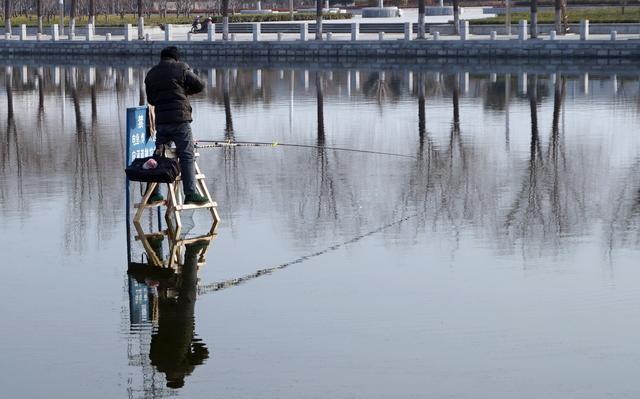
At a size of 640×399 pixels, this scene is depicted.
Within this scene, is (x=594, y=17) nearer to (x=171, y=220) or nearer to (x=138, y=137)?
(x=171, y=220)

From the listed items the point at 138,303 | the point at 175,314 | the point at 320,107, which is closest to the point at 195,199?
the point at 138,303

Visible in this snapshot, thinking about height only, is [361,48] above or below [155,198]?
above

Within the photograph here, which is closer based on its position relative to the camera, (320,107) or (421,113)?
(421,113)

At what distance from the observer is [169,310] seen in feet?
27.8

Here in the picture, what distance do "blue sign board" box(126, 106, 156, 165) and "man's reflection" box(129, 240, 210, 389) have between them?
2.81 feet

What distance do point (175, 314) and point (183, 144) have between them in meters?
2.78

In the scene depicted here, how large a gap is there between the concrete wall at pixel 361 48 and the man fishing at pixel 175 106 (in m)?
29.2

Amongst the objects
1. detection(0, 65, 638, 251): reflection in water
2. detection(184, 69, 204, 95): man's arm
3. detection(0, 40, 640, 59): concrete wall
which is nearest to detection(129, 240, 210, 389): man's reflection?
detection(0, 65, 638, 251): reflection in water

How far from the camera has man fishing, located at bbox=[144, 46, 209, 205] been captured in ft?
35.5

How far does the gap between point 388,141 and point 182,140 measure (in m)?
7.90

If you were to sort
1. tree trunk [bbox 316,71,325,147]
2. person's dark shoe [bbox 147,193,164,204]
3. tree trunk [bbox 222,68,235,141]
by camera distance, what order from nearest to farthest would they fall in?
1. person's dark shoe [bbox 147,193,164,204]
2. tree trunk [bbox 316,71,325,147]
3. tree trunk [bbox 222,68,235,141]

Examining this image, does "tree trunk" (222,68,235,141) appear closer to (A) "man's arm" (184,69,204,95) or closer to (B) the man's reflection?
(A) "man's arm" (184,69,204,95)

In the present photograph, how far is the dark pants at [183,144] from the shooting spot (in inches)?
428

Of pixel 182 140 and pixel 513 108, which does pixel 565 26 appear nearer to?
pixel 513 108
